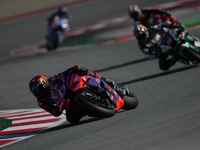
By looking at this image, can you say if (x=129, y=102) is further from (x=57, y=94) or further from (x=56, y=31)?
(x=56, y=31)

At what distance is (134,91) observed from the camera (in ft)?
27.5

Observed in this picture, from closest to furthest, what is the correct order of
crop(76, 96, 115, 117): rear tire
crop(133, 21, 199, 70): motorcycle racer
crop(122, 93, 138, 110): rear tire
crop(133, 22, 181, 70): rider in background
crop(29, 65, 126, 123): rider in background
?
crop(76, 96, 115, 117): rear tire, crop(29, 65, 126, 123): rider in background, crop(122, 93, 138, 110): rear tire, crop(133, 21, 199, 70): motorcycle racer, crop(133, 22, 181, 70): rider in background

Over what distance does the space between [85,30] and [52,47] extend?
289cm

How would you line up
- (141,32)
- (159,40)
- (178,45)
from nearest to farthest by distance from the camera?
(178,45)
(141,32)
(159,40)

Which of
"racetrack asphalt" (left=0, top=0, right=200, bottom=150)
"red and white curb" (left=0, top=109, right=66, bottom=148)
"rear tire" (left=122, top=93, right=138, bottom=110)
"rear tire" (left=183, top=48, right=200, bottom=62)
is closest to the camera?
"racetrack asphalt" (left=0, top=0, right=200, bottom=150)

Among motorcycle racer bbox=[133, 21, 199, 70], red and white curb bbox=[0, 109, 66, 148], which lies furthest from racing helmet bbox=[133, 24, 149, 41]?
red and white curb bbox=[0, 109, 66, 148]

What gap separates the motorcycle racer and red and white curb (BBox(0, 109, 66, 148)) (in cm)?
317

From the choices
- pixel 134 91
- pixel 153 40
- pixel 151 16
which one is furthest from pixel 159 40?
pixel 151 16

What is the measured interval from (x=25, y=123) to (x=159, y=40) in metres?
4.18

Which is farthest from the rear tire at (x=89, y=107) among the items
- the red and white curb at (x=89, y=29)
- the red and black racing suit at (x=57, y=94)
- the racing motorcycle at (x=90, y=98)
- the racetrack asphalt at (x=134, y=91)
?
the red and white curb at (x=89, y=29)

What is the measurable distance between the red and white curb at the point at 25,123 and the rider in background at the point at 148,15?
4.56 meters

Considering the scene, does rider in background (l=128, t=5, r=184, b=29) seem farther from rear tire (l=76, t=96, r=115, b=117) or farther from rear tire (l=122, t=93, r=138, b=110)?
rear tire (l=76, t=96, r=115, b=117)

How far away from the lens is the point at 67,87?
598 cm

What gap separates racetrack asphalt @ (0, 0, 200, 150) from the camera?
188 inches
